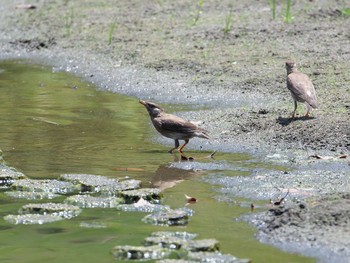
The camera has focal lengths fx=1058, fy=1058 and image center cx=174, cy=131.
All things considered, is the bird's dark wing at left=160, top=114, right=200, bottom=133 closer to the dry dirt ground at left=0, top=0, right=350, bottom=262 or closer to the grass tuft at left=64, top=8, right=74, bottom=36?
the dry dirt ground at left=0, top=0, right=350, bottom=262

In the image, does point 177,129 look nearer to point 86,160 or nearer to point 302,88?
point 86,160

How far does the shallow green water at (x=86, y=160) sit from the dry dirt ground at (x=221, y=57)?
415 millimetres

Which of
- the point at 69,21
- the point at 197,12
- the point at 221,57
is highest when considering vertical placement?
the point at 197,12

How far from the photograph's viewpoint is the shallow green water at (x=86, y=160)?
22.6ft

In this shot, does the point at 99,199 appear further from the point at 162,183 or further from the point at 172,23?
the point at 172,23

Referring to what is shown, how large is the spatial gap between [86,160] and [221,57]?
5569 millimetres

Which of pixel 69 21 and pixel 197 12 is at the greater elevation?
pixel 197 12

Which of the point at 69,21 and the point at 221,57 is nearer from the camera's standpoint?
the point at 221,57

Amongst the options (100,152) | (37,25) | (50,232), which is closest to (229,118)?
(100,152)

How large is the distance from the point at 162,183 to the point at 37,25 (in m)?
9.78

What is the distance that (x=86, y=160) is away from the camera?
982 centimetres

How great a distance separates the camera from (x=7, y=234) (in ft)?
23.6

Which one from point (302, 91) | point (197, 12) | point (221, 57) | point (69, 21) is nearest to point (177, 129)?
point (302, 91)

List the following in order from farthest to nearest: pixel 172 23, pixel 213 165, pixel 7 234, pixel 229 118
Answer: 1. pixel 172 23
2. pixel 229 118
3. pixel 213 165
4. pixel 7 234
